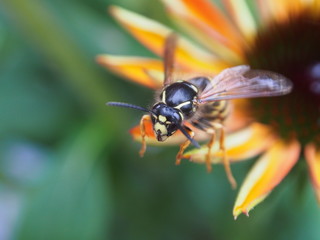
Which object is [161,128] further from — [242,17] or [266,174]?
[242,17]

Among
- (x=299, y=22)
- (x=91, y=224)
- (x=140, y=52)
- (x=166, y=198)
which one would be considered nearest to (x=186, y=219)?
(x=166, y=198)

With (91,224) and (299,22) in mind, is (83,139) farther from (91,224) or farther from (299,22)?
(299,22)

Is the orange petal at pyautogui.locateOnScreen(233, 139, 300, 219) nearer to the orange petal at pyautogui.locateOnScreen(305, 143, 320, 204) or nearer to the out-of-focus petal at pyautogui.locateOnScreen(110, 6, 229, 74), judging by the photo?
the orange petal at pyautogui.locateOnScreen(305, 143, 320, 204)

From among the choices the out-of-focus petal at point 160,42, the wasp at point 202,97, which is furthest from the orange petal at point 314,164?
the out-of-focus petal at point 160,42

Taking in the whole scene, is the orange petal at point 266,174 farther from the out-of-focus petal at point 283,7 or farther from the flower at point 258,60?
the out-of-focus petal at point 283,7

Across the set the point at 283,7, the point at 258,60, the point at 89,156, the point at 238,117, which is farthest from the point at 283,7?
the point at 89,156

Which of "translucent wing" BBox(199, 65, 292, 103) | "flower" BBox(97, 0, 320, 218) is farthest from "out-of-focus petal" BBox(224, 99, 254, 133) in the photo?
"translucent wing" BBox(199, 65, 292, 103)
